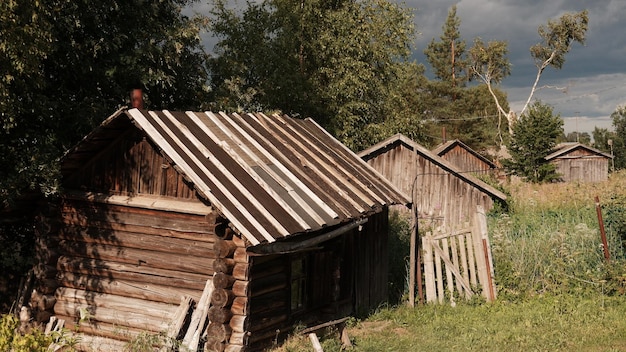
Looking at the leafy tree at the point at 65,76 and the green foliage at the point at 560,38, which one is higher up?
the green foliage at the point at 560,38

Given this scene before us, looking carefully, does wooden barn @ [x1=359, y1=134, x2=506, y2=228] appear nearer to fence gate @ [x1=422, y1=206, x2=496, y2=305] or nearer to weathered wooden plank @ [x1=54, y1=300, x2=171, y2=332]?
fence gate @ [x1=422, y1=206, x2=496, y2=305]

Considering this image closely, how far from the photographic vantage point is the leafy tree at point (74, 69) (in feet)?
30.1

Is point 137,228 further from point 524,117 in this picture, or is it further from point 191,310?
point 524,117

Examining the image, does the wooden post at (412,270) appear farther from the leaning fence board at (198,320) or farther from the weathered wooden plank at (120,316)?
the weathered wooden plank at (120,316)

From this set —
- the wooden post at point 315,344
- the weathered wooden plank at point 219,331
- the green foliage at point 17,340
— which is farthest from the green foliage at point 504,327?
the green foliage at point 17,340

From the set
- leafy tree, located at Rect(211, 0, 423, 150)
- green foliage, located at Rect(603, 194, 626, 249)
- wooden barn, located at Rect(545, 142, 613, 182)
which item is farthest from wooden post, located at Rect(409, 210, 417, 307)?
wooden barn, located at Rect(545, 142, 613, 182)

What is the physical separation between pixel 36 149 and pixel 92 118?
2.71 metres

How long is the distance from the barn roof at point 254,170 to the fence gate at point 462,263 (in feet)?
4.47

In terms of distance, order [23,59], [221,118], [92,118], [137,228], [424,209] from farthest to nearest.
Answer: [424,209], [92,118], [221,118], [137,228], [23,59]

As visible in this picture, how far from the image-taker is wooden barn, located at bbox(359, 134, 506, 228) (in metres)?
21.2

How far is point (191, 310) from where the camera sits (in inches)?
357

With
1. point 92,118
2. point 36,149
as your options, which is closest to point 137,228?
point 36,149

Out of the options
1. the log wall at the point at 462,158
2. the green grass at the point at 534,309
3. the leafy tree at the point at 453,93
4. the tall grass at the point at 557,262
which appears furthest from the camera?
the leafy tree at the point at 453,93

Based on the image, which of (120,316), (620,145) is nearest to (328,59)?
(120,316)
